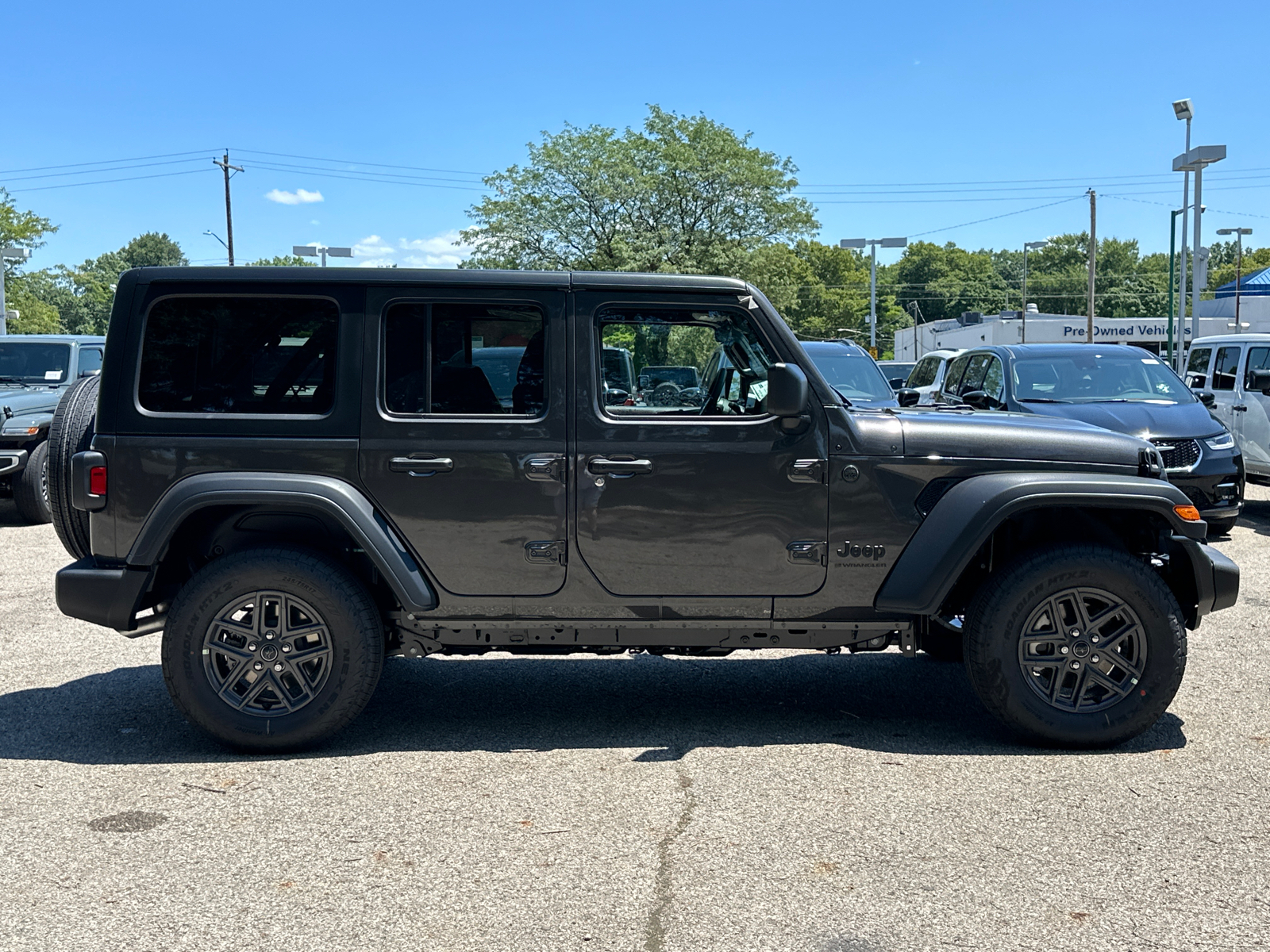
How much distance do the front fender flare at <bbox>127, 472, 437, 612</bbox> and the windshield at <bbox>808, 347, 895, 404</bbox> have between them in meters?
8.03

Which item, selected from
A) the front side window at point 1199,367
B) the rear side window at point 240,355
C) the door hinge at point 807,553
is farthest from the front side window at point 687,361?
the front side window at point 1199,367

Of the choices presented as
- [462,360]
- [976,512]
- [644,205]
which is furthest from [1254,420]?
[644,205]

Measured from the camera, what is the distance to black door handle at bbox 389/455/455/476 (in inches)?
184

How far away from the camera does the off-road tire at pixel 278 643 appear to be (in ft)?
15.4

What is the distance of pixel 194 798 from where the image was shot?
4316 millimetres

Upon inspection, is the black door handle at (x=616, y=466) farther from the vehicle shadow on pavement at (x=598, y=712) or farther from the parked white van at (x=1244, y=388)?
the parked white van at (x=1244, y=388)

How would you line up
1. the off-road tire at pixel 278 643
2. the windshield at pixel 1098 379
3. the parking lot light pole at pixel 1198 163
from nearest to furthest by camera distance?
1. the off-road tire at pixel 278 643
2. the windshield at pixel 1098 379
3. the parking lot light pole at pixel 1198 163

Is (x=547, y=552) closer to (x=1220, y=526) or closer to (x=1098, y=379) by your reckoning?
(x=1220, y=526)

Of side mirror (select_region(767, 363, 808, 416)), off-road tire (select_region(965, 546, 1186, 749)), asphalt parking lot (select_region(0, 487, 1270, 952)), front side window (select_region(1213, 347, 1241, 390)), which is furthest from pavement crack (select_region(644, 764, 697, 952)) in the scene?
front side window (select_region(1213, 347, 1241, 390))

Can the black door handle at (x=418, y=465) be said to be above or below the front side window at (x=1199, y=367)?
below

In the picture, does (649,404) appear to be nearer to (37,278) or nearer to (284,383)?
(284,383)

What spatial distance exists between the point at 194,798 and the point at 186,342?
5.85 feet

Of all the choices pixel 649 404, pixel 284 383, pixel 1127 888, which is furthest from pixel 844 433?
pixel 284 383

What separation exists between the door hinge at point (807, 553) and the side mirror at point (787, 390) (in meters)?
0.53
